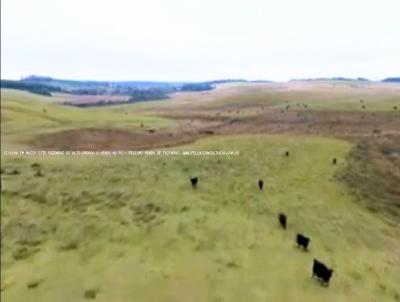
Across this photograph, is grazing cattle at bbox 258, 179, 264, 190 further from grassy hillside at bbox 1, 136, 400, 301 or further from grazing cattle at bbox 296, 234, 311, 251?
grazing cattle at bbox 296, 234, 311, 251

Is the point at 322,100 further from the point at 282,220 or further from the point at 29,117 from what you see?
the point at 29,117

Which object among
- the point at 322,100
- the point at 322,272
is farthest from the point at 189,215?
the point at 322,100

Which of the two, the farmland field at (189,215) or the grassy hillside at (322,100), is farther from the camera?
the grassy hillside at (322,100)

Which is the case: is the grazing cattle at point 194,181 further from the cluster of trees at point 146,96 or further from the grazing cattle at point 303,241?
the cluster of trees at point 146,96

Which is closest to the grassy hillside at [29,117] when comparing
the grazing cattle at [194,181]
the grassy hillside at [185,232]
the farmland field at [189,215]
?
the farmland field at [189,215]

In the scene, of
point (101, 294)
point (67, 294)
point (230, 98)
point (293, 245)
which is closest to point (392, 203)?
point (293, 245)

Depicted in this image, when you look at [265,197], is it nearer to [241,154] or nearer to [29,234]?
[241,154]

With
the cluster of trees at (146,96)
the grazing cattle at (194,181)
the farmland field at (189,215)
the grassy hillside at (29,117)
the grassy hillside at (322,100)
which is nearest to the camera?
the grassy hillside at (29,117)
